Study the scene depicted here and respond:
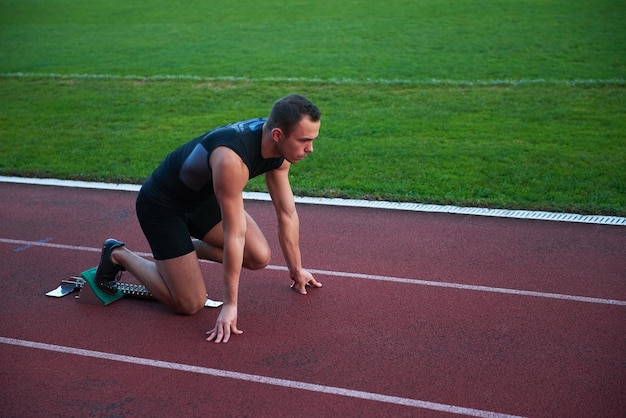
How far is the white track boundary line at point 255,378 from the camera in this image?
4.34 meters

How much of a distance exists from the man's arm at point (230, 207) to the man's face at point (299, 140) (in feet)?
0.99

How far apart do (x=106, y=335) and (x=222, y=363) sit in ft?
3.32

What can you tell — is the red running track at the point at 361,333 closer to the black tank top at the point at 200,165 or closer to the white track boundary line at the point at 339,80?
the black tank top at the point at 200,165

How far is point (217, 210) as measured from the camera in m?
5.79

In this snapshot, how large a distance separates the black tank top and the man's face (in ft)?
0.76

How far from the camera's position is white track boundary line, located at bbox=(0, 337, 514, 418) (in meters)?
4.34

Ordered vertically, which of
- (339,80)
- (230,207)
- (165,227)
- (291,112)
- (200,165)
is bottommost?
(339,80)

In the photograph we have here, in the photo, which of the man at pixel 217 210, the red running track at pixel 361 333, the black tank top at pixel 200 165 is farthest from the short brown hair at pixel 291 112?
the red running track at pixel 361 333

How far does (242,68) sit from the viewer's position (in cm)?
1636

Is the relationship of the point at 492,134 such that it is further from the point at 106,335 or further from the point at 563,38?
the point at 563,38

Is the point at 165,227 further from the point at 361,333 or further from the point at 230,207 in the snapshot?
the point at 361,333

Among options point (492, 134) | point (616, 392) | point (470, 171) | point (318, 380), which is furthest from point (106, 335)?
point (492, 134)

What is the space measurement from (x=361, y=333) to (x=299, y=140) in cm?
145

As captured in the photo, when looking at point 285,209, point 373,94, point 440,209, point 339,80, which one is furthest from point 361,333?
point 339,80
